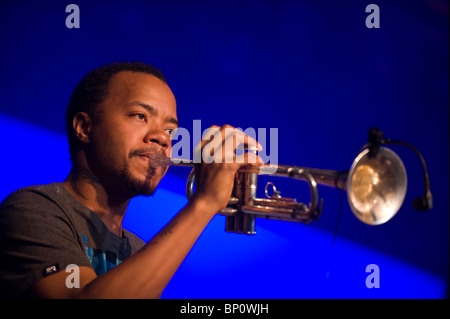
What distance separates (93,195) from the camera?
5.41 ft

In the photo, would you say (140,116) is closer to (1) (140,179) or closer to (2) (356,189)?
(1) (140,179)

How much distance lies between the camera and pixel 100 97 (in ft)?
5.81

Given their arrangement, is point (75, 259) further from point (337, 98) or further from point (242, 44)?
point (337, 98)

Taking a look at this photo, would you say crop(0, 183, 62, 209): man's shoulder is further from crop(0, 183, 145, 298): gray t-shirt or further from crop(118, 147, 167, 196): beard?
crop(118, 147, 167, 196): beard

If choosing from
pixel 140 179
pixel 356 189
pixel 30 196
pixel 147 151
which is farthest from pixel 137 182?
pixel 356 189

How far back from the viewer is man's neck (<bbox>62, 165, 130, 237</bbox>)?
64.2 inches

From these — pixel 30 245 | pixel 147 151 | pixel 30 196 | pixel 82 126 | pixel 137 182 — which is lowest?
pixel 30 245

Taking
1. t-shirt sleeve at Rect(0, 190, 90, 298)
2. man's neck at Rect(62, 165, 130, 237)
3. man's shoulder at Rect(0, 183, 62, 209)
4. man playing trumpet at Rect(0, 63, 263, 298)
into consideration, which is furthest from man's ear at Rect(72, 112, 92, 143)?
t-shirt sleeve at Rect(0, 190, 90, 298)

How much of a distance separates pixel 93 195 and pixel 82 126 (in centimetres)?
33

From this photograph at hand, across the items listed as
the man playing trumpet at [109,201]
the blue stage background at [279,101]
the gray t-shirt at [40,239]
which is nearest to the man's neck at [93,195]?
the man playing trumpet at [109,201]

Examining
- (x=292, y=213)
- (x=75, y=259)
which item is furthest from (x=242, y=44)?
(x=75, y=259)

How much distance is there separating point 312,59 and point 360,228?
1197mm

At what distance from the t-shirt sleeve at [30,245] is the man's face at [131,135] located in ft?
1.19

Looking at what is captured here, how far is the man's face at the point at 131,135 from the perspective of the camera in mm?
1645
